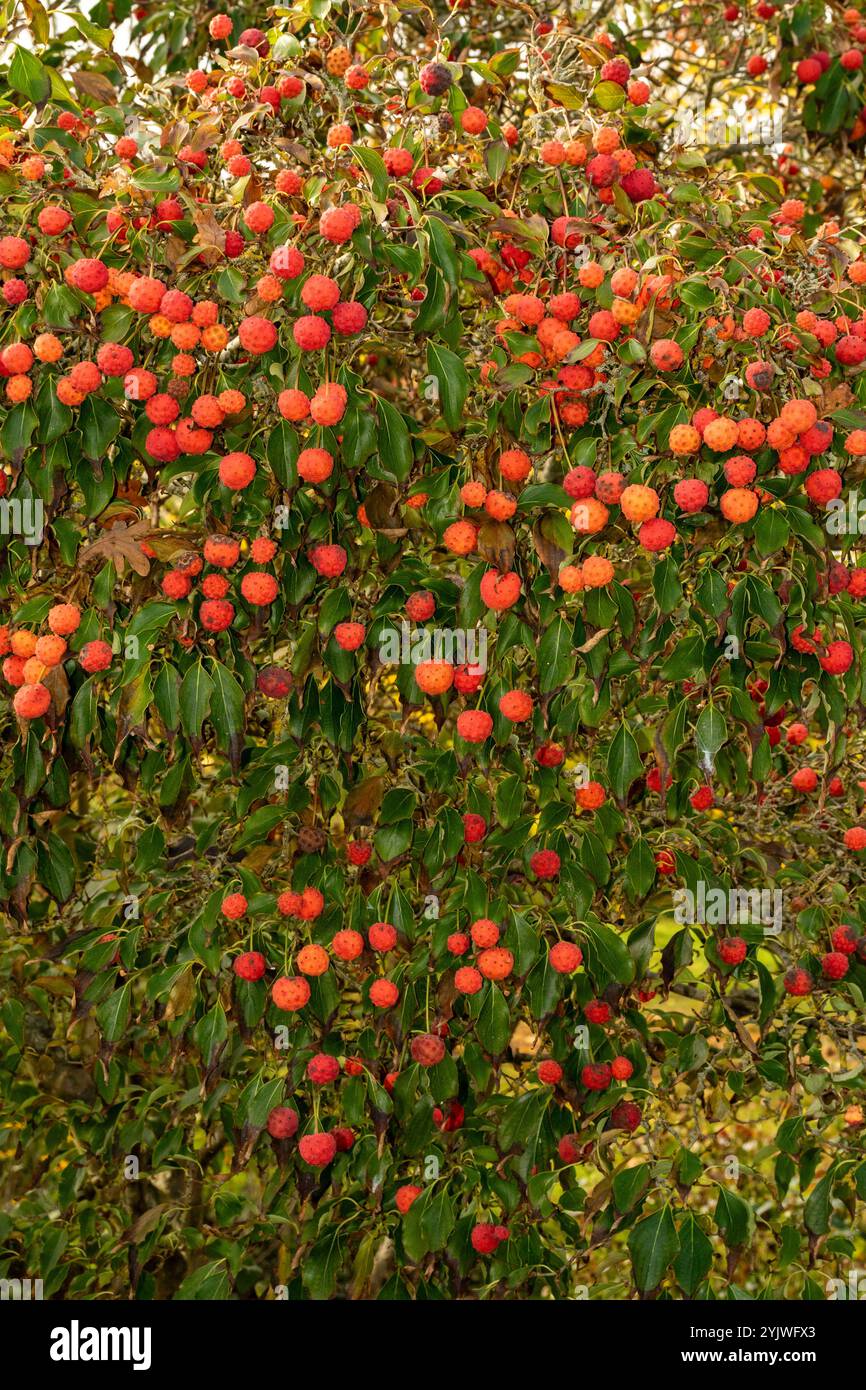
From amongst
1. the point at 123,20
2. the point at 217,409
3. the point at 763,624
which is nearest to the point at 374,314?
the point at 217,409

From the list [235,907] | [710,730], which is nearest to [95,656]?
[235,907]

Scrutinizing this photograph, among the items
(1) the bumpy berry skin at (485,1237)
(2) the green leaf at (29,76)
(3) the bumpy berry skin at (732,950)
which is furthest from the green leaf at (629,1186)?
(2) the green leaf at (29,76)

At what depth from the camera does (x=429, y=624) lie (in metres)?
2.29

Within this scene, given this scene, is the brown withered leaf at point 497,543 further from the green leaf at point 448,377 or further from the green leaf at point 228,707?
the green leaf at point 228,707

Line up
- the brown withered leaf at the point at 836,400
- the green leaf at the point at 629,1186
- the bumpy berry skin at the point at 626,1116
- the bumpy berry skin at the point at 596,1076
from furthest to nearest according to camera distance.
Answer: the bumpy berry skin at the point at 596,1076 → the bumpy berry skin at the point at 626,1116 → the green leaf at the point at 629,1186 → the brown withered leaf at the point at 836,400

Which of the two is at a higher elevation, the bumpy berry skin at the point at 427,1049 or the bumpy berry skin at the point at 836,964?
the bumpy berry skin at the point at 836,964

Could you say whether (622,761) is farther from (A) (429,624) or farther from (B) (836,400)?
(B) (836,400)

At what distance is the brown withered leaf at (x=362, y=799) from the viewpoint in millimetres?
2373

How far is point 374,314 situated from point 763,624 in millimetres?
923

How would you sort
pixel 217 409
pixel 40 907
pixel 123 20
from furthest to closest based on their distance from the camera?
pixel 123 20 → pixel 40 907 → pixel 217 409

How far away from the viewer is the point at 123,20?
3770 millimetres

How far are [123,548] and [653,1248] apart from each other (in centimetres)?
151

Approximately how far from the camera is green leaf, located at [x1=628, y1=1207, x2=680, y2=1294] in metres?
2.20

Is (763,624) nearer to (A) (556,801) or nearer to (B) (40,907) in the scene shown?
(A) (556,801)
